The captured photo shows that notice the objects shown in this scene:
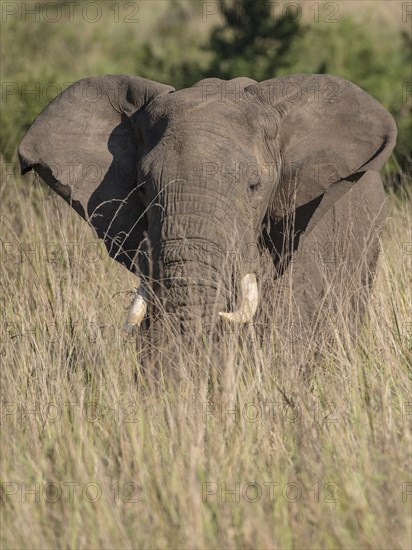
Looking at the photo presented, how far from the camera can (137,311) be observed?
21.2 ft

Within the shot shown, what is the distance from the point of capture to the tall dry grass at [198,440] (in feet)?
15.3

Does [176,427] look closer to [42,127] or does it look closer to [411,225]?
[42,127]

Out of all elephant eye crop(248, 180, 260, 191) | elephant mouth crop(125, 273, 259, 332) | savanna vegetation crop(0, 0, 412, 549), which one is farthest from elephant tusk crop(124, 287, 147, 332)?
elephant eye crop(248, 180, 260, 191)

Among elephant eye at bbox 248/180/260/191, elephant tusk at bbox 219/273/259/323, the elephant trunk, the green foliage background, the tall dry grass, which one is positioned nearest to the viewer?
the tall dry grass

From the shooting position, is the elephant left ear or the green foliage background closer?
the elephant left ear

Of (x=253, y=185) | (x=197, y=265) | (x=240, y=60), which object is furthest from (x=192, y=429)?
(x=240, y=60)

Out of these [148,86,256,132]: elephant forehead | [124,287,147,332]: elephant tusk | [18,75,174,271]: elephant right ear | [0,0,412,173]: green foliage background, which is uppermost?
[148,86,256,132]: elephant forehead

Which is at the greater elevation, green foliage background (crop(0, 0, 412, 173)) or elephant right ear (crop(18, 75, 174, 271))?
elephant right ear (crop(18, 75, 174, 271))

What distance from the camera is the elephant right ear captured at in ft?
24.7

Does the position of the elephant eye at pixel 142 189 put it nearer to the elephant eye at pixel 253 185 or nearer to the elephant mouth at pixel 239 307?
the elephant eye at pixel 253 185

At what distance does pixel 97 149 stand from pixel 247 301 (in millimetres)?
1753

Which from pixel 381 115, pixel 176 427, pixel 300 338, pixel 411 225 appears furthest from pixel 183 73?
pixel 176 427

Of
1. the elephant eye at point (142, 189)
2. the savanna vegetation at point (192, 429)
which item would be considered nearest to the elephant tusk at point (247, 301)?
the savanna vegetation at point (192, 429)

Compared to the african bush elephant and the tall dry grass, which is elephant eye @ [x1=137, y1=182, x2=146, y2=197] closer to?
the african bush elephant
